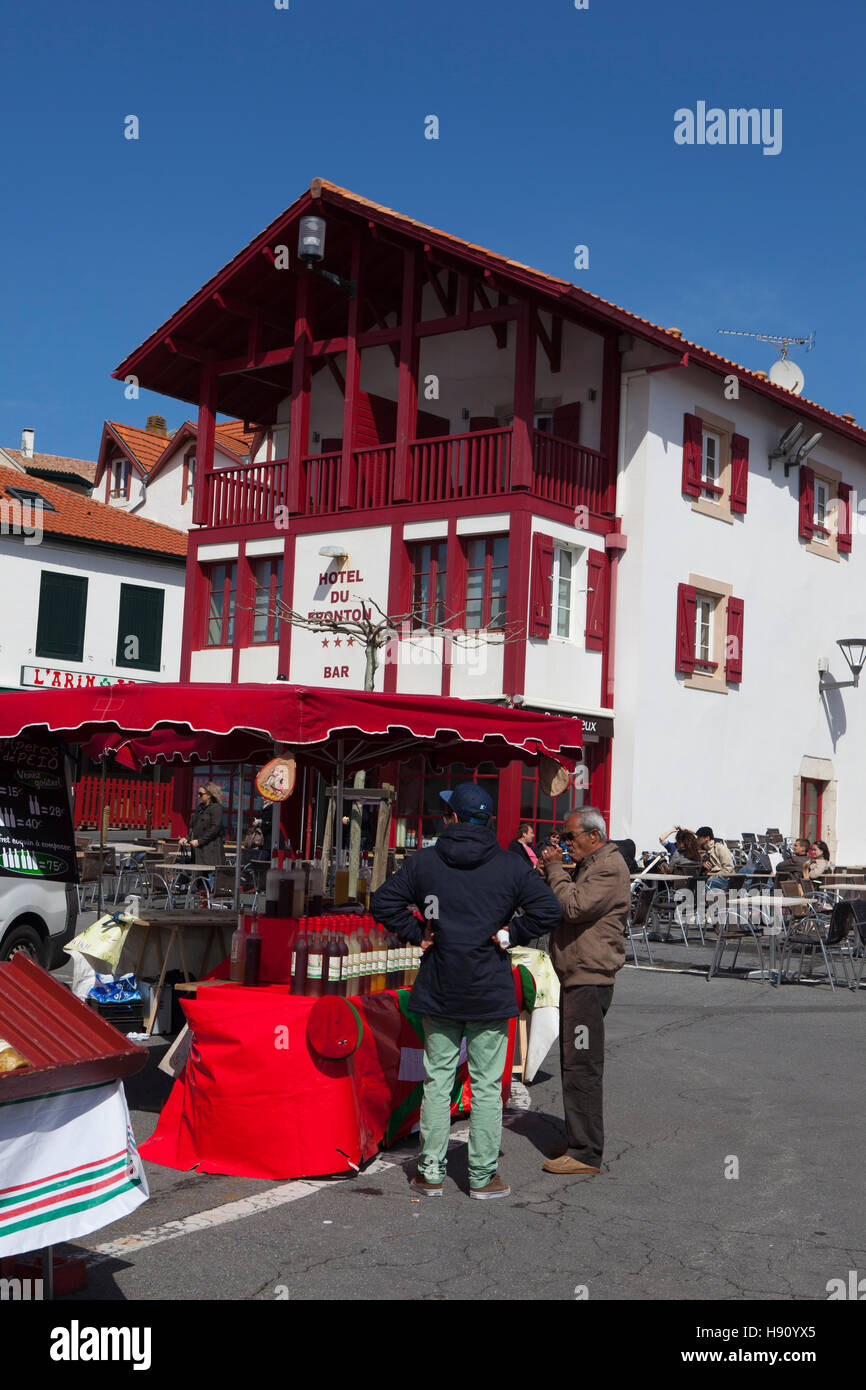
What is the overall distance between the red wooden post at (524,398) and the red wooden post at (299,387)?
13.7ft

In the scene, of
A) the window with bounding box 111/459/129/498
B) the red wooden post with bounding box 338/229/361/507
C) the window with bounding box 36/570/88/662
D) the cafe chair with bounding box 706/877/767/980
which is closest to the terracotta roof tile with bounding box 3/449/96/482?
the window with bounding box 111/459/129/498

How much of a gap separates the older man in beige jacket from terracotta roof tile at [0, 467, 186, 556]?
27.2 meters

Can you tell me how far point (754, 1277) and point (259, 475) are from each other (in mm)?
21750

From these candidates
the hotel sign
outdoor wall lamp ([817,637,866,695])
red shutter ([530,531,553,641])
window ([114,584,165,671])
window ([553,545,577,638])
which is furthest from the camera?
window ([114,584,165,671])

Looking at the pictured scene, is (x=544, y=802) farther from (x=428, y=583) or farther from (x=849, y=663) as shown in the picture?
(x=849, y=663)

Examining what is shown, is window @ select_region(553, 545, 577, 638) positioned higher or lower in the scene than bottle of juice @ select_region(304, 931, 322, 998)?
higher

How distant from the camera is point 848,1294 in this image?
200 inches

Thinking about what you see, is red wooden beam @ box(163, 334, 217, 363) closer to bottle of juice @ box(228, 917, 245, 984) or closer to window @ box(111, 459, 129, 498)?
window @ box(111, 459, 129, 498)

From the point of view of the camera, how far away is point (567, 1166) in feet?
22.5

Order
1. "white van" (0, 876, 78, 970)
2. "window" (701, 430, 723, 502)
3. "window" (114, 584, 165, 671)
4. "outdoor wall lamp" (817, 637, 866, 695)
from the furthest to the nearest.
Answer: "window" (114, 584, 165, 671)
"outdoor wall lamp" (817, 637, 866, 695)
"window" (701, 430, 723, 502)
"white van" (0, 876, 78, 970)

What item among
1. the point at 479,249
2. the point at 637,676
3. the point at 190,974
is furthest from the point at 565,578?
the point at 190,974

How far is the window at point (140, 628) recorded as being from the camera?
3394 centimetres

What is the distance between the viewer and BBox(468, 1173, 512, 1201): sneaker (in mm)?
6340
